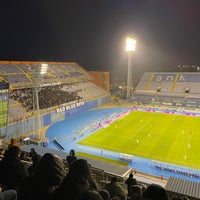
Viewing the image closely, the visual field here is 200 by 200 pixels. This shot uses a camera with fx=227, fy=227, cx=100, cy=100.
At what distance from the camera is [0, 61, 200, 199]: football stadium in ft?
68.6

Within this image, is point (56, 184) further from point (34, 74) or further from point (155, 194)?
point (34, 74)

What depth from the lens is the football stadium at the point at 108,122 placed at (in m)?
20.9

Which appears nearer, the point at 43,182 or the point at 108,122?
the point at 43,182

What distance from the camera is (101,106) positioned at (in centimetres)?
5281

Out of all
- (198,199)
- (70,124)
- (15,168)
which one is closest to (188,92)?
(70,124)

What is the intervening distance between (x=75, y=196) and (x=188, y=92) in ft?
186

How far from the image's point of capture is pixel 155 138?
30.0m

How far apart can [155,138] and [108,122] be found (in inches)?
397

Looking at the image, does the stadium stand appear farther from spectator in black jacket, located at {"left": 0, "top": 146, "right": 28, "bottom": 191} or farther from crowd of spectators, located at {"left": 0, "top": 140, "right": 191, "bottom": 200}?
crowd of spectators, located at {"left": 0, "top": 140, "right": 191, "bottom": 200}

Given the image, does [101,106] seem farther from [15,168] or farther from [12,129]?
[15,168]

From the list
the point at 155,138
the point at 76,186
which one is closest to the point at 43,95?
the point at 155,138

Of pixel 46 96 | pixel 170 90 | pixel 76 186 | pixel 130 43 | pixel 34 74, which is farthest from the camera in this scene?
pixel 170 90

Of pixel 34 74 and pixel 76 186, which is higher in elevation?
pixel 34 74

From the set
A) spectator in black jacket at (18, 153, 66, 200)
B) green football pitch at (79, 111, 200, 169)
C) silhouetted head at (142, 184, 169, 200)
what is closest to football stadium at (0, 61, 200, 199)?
green football pitch at (79, 111, 200, 169)
